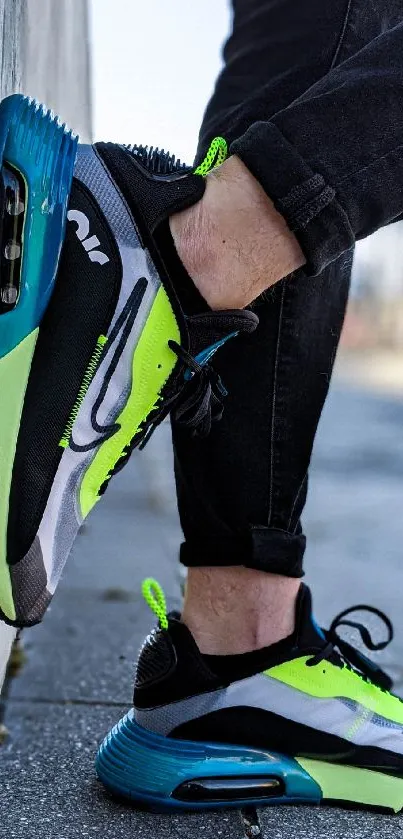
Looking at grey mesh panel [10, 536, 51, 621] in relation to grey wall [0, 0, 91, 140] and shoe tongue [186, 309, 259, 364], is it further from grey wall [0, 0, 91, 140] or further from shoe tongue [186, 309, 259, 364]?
grey wall [0, 0, 91, 140]

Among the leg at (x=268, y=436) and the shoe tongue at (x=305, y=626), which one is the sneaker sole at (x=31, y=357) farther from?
the shoe tongue at (x=305, y=626)

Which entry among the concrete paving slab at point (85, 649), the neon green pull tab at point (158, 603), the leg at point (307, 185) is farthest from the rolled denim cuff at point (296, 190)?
the concrete paving slab at point (85, 649)

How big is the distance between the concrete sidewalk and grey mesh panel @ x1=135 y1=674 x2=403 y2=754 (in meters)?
0.09

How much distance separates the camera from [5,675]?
4.88 ft

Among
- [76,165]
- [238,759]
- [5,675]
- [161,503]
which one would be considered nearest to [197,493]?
[238,759]

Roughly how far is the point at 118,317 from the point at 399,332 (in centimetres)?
2401

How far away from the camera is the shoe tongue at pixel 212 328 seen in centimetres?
88

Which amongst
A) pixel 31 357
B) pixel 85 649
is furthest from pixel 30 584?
pixel 85 649

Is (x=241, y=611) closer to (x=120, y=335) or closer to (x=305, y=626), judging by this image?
(x=305, y=626)

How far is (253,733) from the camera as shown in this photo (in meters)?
1.07

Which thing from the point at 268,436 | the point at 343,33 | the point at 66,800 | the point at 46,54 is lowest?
the point at 66,800

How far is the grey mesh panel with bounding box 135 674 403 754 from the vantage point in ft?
3.50

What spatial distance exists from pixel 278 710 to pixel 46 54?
1.31 metres

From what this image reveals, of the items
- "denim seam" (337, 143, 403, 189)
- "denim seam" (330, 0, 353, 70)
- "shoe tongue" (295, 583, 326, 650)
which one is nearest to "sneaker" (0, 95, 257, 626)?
"denim seam" (337, 143, 403, 189)
